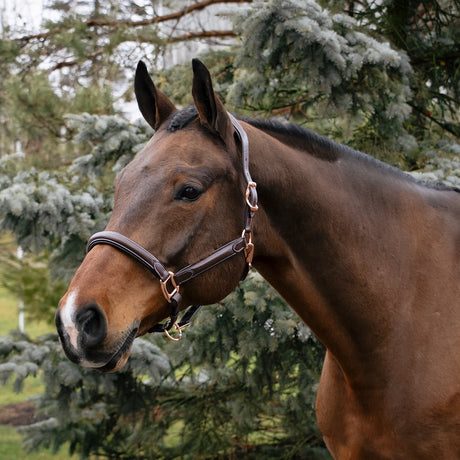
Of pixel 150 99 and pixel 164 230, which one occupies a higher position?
pixel 150 99

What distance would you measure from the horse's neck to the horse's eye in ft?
0.91

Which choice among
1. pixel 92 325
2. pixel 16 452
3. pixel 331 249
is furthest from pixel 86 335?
pixel 16 452

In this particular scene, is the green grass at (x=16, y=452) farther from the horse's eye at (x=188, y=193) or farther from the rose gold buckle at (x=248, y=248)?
the horse's eye at (x=188, y=193)

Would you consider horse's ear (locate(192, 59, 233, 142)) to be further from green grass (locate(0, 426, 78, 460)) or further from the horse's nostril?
green grass (locate(0, 426, 78, 460))

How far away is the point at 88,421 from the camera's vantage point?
3.88m

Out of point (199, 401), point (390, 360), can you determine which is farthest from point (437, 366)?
point (199, 401)

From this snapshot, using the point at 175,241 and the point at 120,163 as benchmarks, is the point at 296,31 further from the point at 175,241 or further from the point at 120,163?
the point at 175,241

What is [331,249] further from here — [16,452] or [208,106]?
[16,452]

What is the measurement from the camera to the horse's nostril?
4.52 feet

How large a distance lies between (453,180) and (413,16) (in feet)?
6.13

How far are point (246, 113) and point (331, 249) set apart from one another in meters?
2.90

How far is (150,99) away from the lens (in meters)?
1.91

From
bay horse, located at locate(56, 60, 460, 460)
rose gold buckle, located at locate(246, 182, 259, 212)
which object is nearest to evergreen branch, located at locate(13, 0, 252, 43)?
bay horse, located at locate(56, 60, 460, 460)

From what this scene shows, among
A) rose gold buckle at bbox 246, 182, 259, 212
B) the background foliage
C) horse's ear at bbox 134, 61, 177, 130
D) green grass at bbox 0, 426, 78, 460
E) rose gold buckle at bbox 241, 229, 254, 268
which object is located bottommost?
green grass at bbox 0, 426, 78, 460
